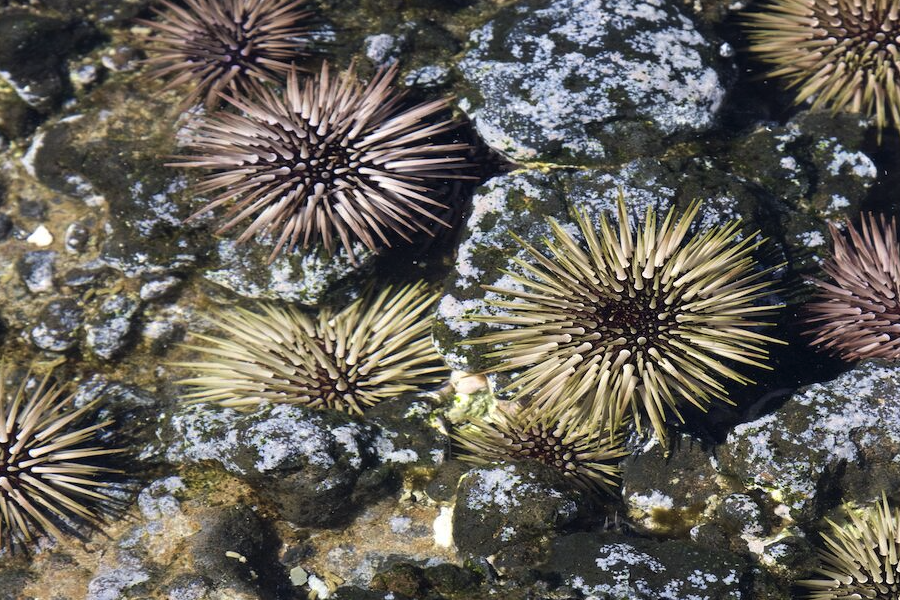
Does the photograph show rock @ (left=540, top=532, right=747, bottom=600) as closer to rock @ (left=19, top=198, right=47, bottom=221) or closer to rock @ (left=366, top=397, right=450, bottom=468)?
rock @ (left=366, top=397, right=450, bottom=468)

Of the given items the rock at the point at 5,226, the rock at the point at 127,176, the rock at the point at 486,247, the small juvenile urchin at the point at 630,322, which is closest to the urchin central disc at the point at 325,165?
the rock at the point at 486,247

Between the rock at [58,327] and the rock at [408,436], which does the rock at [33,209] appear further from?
the rock at [408,436]

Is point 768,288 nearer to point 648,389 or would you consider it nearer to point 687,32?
point 648,389

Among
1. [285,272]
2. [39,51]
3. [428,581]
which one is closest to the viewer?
[428,581]

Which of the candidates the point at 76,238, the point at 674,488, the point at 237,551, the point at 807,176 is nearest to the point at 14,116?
the point at 76,238

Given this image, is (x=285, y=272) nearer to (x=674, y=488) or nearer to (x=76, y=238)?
(x=76, y=238)

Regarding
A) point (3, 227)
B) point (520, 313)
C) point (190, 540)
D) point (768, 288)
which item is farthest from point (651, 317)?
point (3, 227)
